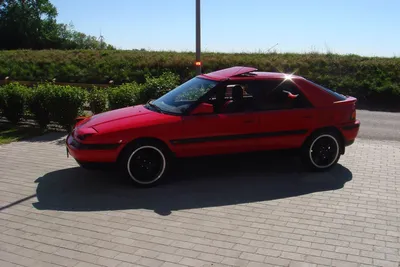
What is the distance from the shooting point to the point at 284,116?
625cm

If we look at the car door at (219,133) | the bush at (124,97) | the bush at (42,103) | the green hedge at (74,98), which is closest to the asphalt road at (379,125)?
the car door at (219,133)

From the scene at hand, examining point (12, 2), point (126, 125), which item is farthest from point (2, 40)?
point (126, 125)

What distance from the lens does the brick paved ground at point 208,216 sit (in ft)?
13.0

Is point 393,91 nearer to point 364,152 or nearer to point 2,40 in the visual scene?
point 364,152

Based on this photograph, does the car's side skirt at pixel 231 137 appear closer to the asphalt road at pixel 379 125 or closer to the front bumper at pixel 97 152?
the front bumper at pixel 97 152

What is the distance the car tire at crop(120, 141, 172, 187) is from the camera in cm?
571

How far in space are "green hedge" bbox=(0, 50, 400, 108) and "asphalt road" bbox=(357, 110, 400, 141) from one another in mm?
3288

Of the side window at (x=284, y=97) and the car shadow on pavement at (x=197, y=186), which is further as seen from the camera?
the side window at (x=284, y=97)

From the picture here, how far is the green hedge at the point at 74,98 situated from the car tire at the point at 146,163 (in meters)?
3.46

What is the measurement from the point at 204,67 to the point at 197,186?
17.1 m

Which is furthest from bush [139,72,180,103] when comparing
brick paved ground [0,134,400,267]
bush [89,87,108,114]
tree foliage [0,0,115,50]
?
tree foliage [0,0,115,50]

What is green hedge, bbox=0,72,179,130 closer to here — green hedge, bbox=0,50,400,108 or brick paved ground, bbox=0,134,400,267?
brick paved ground, bbox=0,134,400,267

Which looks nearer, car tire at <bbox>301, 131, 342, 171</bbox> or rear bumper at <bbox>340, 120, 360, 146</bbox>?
car tire at <bbox>301, 131, 342, 171</bbox>

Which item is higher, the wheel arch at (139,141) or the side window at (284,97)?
the side window at (284,97)
